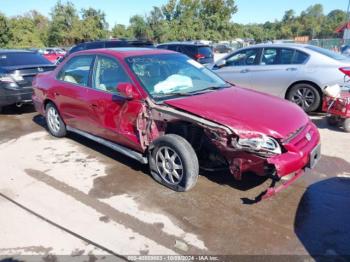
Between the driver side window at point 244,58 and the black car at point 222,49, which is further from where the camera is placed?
the black car at point 222,49

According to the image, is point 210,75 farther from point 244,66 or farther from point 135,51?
point 244,66

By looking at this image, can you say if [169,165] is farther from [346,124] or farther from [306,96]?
[306,96]

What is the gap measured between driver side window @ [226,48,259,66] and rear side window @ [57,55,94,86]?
4.26m

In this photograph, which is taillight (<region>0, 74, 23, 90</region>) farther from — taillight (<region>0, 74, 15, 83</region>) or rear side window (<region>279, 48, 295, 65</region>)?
rear side window (<region>279, 48, 295, 65</region>)

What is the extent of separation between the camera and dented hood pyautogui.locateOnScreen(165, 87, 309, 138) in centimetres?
342

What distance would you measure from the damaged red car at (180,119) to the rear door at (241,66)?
3.17m

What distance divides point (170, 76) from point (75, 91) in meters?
1.61

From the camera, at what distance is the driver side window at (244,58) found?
7.91 meters

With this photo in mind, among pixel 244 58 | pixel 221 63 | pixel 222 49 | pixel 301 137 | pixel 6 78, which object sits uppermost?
pixel 244 58

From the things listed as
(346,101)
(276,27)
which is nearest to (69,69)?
(346,101)

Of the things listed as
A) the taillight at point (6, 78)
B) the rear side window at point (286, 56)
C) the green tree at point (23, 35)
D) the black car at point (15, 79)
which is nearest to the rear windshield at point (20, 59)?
the black car at point (15, 79)

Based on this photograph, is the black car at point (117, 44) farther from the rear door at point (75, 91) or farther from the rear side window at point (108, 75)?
the rear side window at point (108, 75)

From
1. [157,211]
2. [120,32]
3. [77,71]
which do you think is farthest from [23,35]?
[157,211]

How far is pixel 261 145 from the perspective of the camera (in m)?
3.29
